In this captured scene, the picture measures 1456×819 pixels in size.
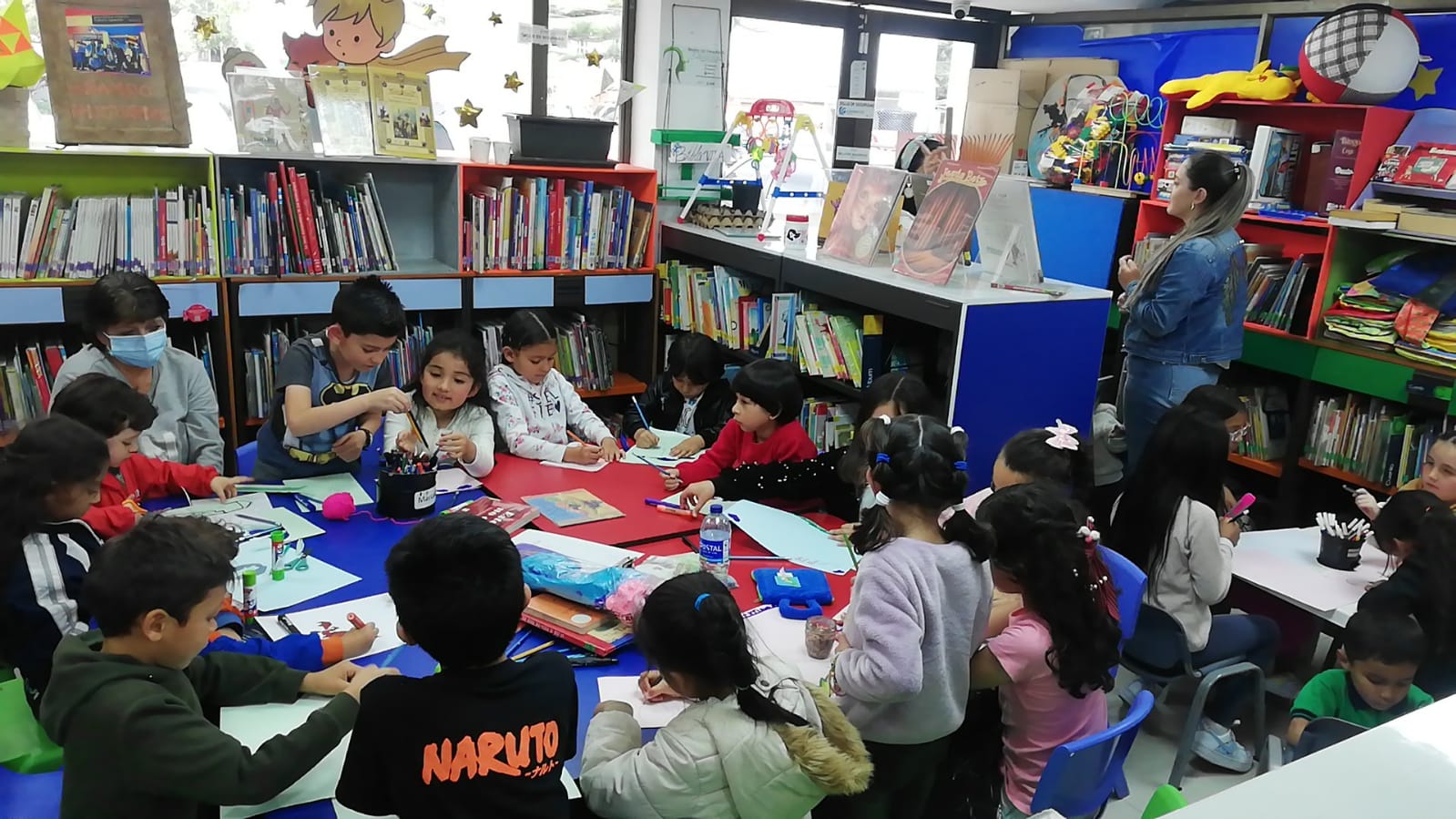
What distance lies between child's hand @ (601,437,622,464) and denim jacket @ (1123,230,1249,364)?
78.0 inches

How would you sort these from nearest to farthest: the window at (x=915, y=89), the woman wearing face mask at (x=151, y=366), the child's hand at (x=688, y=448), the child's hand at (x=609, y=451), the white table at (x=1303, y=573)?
1. the white table at (x=1303, y=573)
2. the woman wearing face mask at (x=151, y=366)
3. the child's hand at (x=609, y=451)
4. the child's hand at (x=688, y=448)
5. the window at (x=915, y=89)

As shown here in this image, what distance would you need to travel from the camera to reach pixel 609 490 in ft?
8.89

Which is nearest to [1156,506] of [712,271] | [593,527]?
[593,527]

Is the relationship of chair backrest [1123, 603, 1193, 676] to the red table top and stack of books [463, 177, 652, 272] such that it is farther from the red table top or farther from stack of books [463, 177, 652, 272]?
stack of books [463, 177, 652, 272]

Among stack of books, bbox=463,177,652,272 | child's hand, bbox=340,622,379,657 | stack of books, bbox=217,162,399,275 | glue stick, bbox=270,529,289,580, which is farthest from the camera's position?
stack of books, bbox=463,177,652,272

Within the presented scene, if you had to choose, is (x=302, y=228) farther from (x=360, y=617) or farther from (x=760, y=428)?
(x=360, y=617)

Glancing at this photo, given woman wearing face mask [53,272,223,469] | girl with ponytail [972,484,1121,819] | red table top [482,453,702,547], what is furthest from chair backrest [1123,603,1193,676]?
woman wearing face mask [53,272,223,469]

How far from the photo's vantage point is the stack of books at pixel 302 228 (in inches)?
140

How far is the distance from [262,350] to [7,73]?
1.18 metres

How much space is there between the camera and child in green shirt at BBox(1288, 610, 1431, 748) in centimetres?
215

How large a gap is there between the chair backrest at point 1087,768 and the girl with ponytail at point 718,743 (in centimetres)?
41

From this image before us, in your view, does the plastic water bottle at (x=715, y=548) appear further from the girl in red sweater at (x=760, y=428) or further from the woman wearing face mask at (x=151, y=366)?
the woman wearing face mask at (x=151, y=366)

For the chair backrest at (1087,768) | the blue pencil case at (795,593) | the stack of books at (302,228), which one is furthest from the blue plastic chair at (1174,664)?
the stack of books at (302,228)

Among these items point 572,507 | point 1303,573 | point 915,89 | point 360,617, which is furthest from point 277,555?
point 915,89
